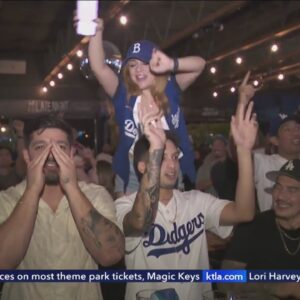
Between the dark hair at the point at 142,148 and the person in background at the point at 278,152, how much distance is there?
428 millimetres

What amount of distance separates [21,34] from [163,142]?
0.53 metres

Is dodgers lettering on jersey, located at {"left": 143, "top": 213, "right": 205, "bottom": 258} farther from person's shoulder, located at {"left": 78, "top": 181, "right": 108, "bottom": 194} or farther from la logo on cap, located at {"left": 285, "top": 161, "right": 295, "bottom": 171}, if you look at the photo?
la logo on cap, located at {"left": 285, "top": 161, "right": 295, "bottom": 171}

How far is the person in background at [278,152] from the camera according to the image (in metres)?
1.43

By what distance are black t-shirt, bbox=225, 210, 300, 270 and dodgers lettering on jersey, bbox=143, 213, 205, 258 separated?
0.22 metres

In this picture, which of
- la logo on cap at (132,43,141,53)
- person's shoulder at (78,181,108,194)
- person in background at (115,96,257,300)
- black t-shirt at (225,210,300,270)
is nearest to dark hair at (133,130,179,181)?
person in background at (115,96,257,300)

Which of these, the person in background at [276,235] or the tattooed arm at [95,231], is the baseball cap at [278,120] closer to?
the person in background at [276,235]

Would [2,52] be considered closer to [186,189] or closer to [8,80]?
[8,80]

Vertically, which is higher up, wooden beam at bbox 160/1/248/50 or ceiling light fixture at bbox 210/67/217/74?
wooden beam at bbox 160/1/248/50

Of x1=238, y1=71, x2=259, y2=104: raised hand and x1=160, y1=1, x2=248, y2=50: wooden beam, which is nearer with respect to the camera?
x1=238, y1=71, x2=259, y2=104: raised hand

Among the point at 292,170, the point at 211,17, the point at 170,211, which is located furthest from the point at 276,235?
the point at 211,17

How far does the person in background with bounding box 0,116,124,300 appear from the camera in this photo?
2.96ft

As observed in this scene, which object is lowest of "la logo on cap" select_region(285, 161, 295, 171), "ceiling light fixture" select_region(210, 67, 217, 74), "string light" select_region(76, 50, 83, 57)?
"la logo on cap" select_region(285, 161, 295, 171)

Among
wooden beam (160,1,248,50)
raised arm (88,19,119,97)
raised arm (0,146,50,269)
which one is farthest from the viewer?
wooden beam (160,1,248,50)

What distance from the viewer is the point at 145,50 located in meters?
1.09
